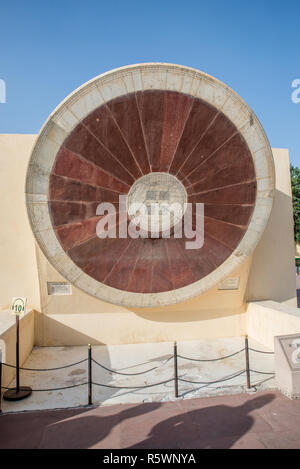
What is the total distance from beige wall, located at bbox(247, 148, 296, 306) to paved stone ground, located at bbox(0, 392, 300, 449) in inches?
208

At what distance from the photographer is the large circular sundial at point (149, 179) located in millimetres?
7766

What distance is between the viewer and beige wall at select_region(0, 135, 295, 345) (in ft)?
30.6

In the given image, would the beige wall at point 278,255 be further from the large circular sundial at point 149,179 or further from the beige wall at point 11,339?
the beige wall at point 11,339

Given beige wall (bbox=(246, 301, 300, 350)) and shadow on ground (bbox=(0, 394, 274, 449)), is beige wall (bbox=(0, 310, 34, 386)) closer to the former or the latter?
shadow on ground (bbox=(0, 394, 274, 449))

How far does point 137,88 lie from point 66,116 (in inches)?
71.2

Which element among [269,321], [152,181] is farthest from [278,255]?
[152,181]

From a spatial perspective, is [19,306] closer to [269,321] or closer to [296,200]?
[269,321]

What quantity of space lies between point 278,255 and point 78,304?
22.9ft

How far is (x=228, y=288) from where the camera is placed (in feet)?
32.4

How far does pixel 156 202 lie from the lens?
8.38 meters

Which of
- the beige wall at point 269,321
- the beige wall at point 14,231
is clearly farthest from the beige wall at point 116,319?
the beige wall at point 14,231

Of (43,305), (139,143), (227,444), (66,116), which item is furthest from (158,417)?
(66,116)

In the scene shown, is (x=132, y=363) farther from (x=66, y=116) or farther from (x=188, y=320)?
(x=66, y=116)
